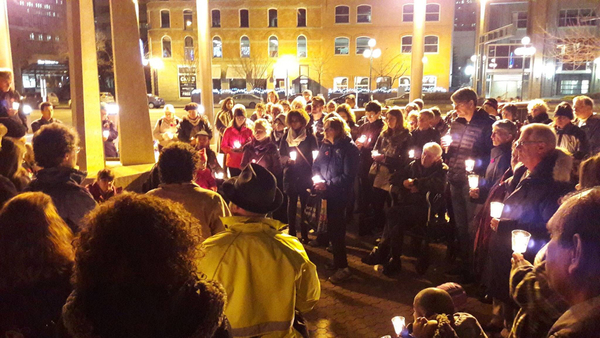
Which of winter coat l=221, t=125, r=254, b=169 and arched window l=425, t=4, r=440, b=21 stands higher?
arched window l=425, t=4, r=440, b=21

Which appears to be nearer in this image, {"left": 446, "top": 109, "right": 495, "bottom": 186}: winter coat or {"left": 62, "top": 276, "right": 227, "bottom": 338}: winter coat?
{"left": 62, "top": 276, "right": 227, "bottom": 338}: winter coat

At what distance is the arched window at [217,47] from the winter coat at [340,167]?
170 ft

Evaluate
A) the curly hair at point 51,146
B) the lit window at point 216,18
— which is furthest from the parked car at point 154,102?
the curly hair at point 51,146

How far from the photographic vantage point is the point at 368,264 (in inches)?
270

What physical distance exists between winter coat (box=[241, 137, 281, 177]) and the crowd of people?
2cm

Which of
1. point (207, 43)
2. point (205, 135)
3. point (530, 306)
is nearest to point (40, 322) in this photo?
point (530, 306)

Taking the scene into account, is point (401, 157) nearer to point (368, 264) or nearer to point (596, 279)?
point (368, 264)

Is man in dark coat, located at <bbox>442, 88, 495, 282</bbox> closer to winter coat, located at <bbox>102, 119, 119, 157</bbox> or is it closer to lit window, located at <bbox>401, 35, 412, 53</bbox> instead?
winter coat, located at <bbox>102, 119, 119, 157</bbox>

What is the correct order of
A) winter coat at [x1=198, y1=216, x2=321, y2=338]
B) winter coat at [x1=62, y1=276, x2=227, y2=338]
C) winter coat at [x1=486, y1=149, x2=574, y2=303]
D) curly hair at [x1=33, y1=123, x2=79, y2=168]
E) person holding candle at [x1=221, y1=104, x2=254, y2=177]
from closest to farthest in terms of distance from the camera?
winter coat at [x1=62, y1=276, x2=227, y2=338] < winter coat at [x1=198, y1=216, x2=321, y2=338] < curly hair at [x1=33, y1=123, x2=79, y2=168] < winter coat at [x1=486, y1=149, x2=574, y2=303] < person holding candle at [x1=221, y1=104, x2=254, y2=177]

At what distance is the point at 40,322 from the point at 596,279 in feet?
8.41

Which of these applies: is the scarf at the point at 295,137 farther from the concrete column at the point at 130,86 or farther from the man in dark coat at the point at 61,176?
the man in dark coat at the point at 61,176

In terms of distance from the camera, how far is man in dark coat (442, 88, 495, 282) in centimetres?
637

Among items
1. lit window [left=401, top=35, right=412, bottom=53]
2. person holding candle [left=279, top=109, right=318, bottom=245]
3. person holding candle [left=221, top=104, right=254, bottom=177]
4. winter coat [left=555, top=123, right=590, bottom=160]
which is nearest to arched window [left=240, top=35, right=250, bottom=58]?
lit window [left=401, top=35, right=412, bottom=53]

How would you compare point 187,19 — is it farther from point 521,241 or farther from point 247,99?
point 521,241
